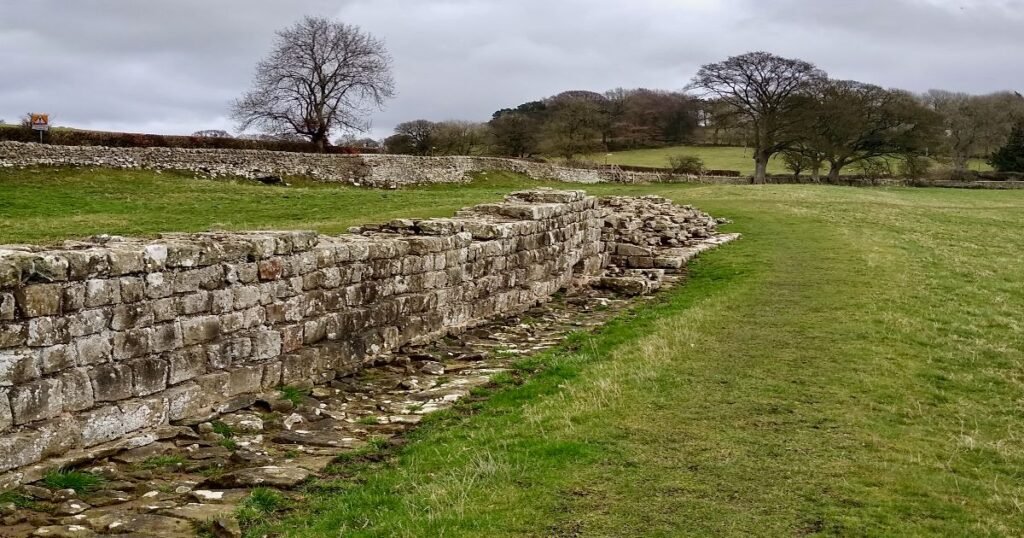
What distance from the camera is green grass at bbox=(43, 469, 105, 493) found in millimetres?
6375

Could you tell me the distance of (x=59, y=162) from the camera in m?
30.8

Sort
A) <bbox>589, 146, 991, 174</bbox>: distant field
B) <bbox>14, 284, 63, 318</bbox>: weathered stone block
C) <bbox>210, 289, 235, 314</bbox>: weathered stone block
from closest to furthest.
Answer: <bbox>14, 284, 63, 318</bbox>: weathered stone block
<bbox>210, 289, 235, 314</bbox>: weathered stone block
<bbox>589, 146, 991, 174</bbox>: distant field

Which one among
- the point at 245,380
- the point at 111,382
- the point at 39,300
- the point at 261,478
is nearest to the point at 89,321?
the point at 39,300

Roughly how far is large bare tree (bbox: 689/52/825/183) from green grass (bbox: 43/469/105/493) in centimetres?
5905

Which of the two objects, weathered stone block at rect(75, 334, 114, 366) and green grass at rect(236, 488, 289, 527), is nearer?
green grass at rect(236, 488, 289, 527)

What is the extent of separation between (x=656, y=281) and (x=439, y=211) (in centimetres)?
829

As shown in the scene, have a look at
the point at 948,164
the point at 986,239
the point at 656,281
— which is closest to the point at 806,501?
the point at 656,281

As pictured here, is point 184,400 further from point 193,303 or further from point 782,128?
point 782,128

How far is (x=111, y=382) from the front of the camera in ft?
23.8

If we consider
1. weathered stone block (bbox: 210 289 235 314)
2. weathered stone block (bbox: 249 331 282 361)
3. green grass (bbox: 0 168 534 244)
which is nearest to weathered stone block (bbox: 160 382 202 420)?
weathered stone block (bbox: 210 289 235 314)

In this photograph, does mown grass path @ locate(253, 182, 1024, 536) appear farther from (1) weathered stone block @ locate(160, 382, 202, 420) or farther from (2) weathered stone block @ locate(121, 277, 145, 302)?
(2) weathered stone block @ locate(121, 277, 145, 302)

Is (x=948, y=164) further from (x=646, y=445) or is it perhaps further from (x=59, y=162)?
(x=646, y=445)

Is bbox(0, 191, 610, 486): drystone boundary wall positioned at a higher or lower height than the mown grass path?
higher

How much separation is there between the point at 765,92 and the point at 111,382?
199 feet
